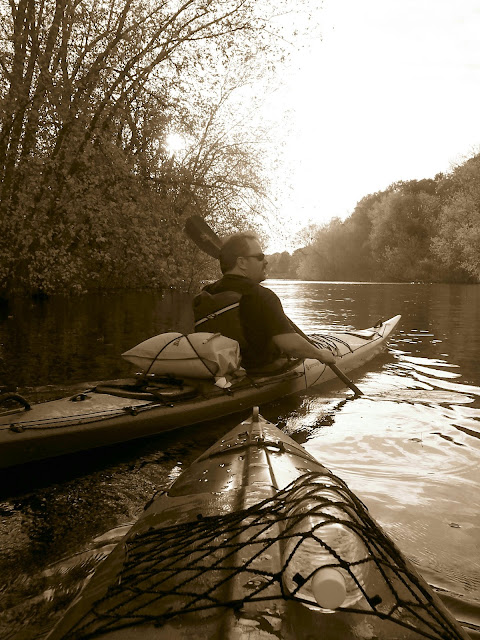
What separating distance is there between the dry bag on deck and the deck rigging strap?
2.64 metres

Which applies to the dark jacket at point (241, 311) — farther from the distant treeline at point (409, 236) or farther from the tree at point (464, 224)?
the tree at point (464, 224)

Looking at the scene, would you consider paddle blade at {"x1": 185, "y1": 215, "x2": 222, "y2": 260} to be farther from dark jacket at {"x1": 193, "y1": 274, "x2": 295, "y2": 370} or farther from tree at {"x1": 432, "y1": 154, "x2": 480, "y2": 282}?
tree at {"x1": 432, "y1": 154, "x2": 480, "y2": 282}

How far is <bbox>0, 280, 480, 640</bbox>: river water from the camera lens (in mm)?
2510

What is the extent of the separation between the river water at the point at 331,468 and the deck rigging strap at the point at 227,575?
75 cm

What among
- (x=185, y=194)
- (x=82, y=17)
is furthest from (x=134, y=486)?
(x=185, y=194)

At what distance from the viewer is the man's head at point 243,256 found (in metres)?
4.62

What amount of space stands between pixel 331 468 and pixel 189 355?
1496 mm

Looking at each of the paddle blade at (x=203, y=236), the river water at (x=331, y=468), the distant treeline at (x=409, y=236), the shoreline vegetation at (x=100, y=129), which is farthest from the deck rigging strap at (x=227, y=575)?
the distant treeline at (x=409, y=236)

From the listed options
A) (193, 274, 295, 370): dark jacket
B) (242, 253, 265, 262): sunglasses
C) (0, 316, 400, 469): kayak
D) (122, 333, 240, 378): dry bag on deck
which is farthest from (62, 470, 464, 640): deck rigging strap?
(242, 253, 265, 262): sunglasses

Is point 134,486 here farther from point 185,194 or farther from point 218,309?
point 185,194

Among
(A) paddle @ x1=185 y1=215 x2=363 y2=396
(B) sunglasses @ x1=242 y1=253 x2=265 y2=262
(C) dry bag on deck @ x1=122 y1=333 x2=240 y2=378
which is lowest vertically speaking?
(C) dry bag on deck @ x1=122 y1=333 x2=240 y2=378

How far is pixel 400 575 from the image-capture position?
1.61 m

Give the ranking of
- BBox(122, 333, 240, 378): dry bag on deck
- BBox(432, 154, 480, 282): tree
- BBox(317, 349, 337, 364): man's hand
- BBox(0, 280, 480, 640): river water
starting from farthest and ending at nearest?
BBox(432, 154, 480, 282): tree, BBox(317, 349, 337, 364): man's hand, BBox(122, 333, 240, 378): dry bag on deck, BBox(0, 280, 480, 640): river water

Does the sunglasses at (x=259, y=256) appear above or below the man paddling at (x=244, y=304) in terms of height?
above
